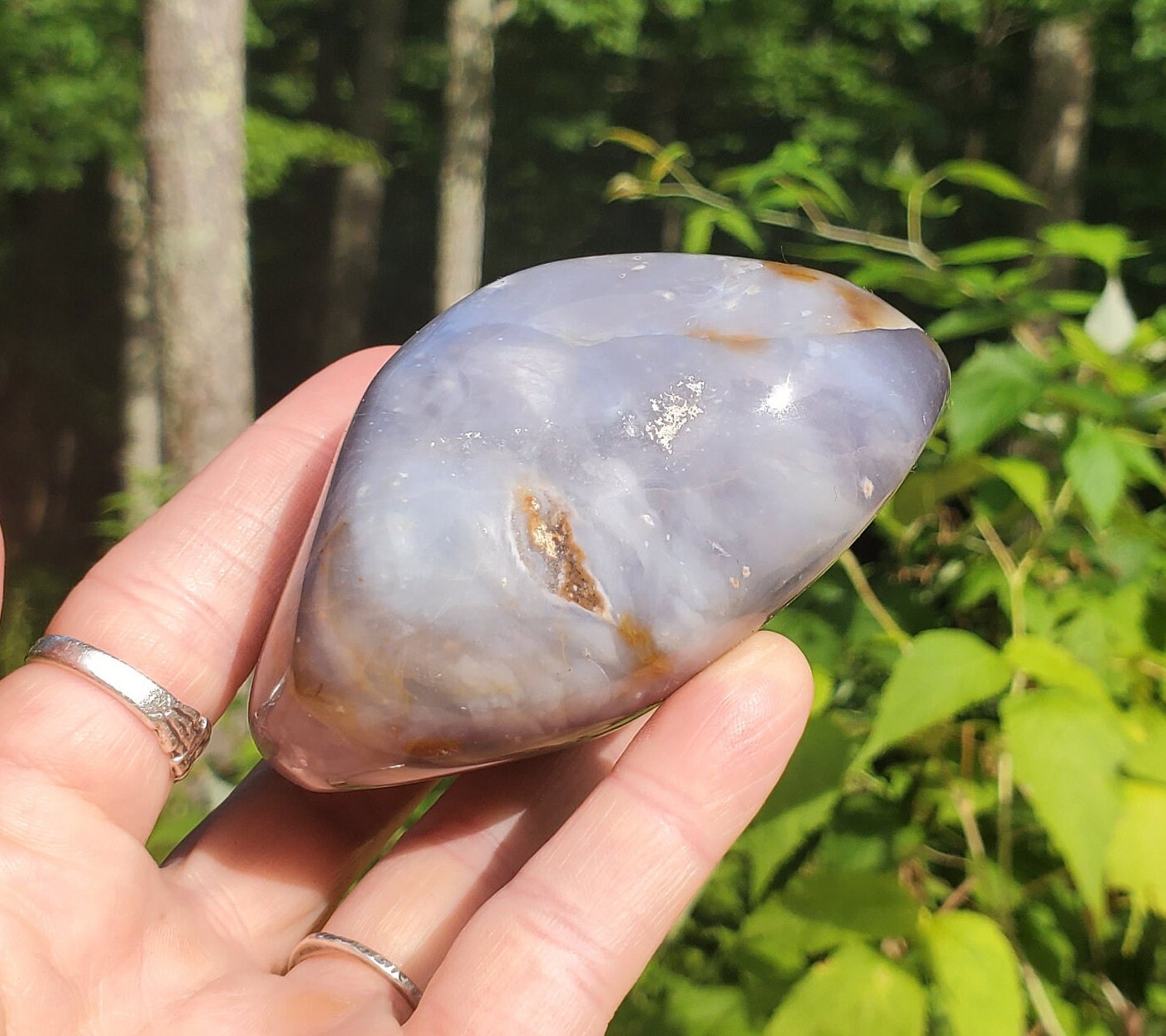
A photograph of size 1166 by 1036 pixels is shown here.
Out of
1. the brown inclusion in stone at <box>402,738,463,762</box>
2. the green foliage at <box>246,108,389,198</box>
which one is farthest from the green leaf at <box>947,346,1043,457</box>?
the green foliage at <box>246,108,389,198</box>

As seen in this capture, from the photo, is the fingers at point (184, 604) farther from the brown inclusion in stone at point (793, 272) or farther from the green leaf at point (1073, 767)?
the green leaf at point (1073, 767)

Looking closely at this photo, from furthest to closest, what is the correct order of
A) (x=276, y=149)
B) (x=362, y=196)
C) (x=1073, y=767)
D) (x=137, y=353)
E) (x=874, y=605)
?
(x=362, y=196), (x=137, y=353), (x=276, y=149), (x=874, y=605), (x=1073, y=767)

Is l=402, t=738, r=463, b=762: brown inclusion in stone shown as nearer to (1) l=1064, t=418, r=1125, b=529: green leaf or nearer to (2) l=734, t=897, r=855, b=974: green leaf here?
(2) l=734, t=897, r=855, b=974: green leaf

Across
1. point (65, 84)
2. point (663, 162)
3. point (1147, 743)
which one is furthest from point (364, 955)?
point (65, 84)

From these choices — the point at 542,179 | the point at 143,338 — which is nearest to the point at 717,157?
the point at 542,179

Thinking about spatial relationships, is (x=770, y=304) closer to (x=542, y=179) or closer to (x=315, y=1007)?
(x=315, y=1007)

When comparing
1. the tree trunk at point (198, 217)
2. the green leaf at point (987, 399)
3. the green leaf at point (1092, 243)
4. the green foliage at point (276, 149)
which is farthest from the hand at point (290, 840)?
the green foliage at point (276, 149)

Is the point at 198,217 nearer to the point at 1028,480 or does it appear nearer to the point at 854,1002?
the point at 1028,480
